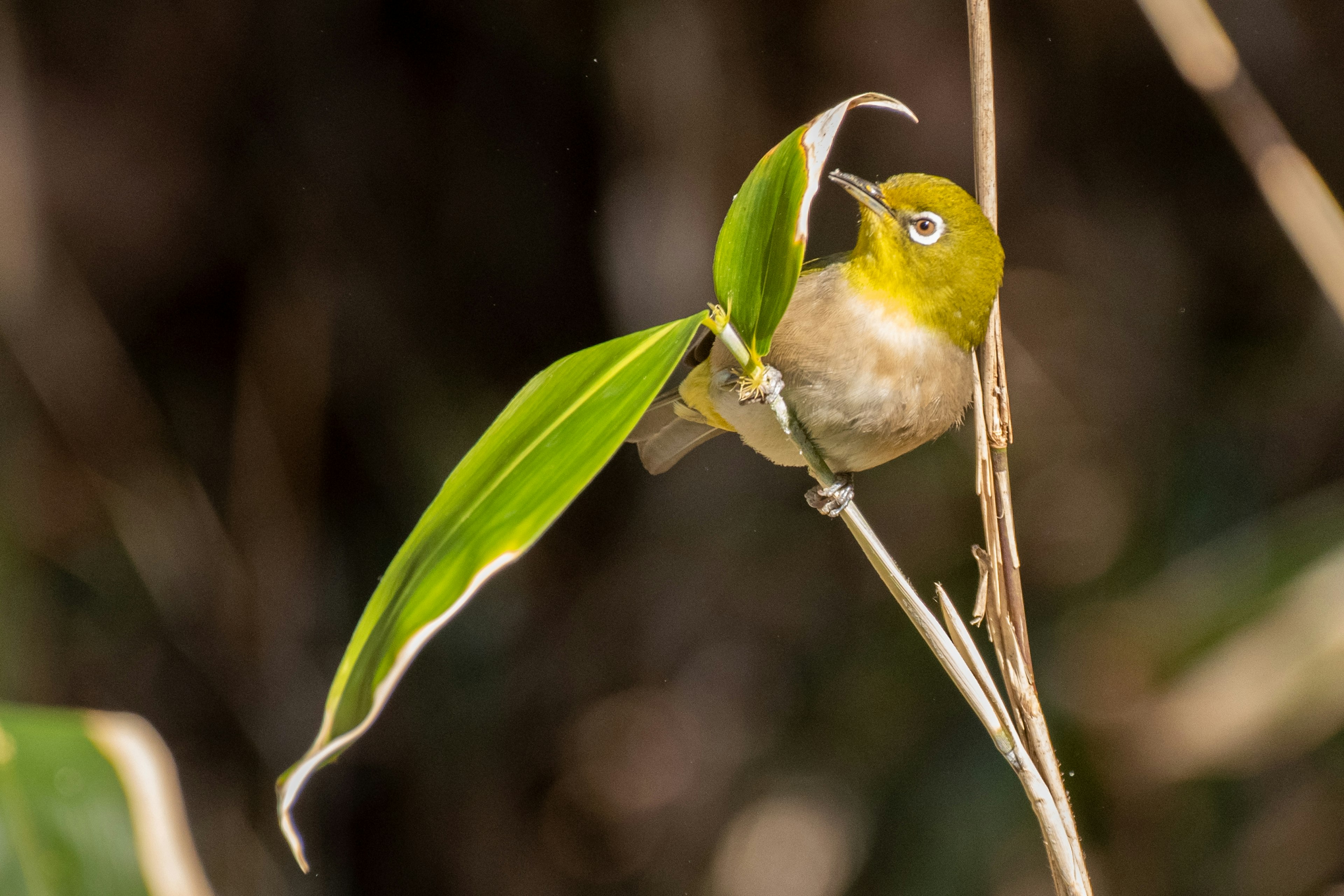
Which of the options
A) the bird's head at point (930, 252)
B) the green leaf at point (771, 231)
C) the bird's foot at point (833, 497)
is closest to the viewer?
the green leaf at point (771, 231)

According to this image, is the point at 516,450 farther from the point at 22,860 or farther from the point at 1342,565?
the point at 1342,565

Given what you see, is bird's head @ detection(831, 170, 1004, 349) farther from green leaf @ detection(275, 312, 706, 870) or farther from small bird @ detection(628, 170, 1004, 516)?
green leaf @ detection(275, 312, 706, 870)

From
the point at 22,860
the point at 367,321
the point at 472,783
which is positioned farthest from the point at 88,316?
the point at 22,860

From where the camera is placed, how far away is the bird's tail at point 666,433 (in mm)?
1859

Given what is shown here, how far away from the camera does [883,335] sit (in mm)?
1450

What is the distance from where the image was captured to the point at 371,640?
70 centimetres


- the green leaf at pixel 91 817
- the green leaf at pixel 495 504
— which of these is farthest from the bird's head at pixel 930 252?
the green leaf at pixel 91 817

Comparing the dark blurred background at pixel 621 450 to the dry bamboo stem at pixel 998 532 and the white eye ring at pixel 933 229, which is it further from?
Result: the dry bamboo stem at pixel 998 532

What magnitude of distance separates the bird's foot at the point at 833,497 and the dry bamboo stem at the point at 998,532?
144mm

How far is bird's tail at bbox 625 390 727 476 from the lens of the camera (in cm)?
186

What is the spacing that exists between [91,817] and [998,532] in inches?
32.7

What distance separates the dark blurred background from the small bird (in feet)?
3.44

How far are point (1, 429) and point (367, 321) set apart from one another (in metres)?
0.97

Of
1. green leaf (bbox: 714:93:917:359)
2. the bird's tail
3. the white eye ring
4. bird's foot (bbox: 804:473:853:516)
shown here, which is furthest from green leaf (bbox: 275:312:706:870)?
the bird's tail
